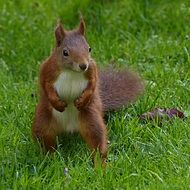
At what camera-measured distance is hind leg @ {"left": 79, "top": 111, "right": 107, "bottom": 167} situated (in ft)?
12.7

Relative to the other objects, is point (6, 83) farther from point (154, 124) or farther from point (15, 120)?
point (154, 124)

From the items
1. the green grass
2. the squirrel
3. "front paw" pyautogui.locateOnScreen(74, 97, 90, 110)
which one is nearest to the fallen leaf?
the green grass

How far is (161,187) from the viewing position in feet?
11.1

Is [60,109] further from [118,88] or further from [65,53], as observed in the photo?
[118,88]

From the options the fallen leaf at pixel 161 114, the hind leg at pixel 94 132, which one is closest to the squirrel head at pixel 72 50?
the hind leg at pixel 94 132

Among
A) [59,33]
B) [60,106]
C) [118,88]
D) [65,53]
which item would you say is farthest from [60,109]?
[118,88]

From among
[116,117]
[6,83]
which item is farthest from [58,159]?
[6,83]

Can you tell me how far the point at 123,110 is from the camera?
440 cm

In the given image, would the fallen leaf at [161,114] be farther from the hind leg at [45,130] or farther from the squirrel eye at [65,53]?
the squirrel eye at [65,53]

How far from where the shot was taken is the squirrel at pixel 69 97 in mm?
3824

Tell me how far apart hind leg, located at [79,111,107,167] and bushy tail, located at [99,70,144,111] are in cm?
40

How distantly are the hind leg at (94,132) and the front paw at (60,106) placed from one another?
0.10m

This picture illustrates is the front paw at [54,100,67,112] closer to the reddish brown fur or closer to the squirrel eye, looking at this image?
the reddish brown fur

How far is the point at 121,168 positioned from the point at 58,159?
1.08 feet
